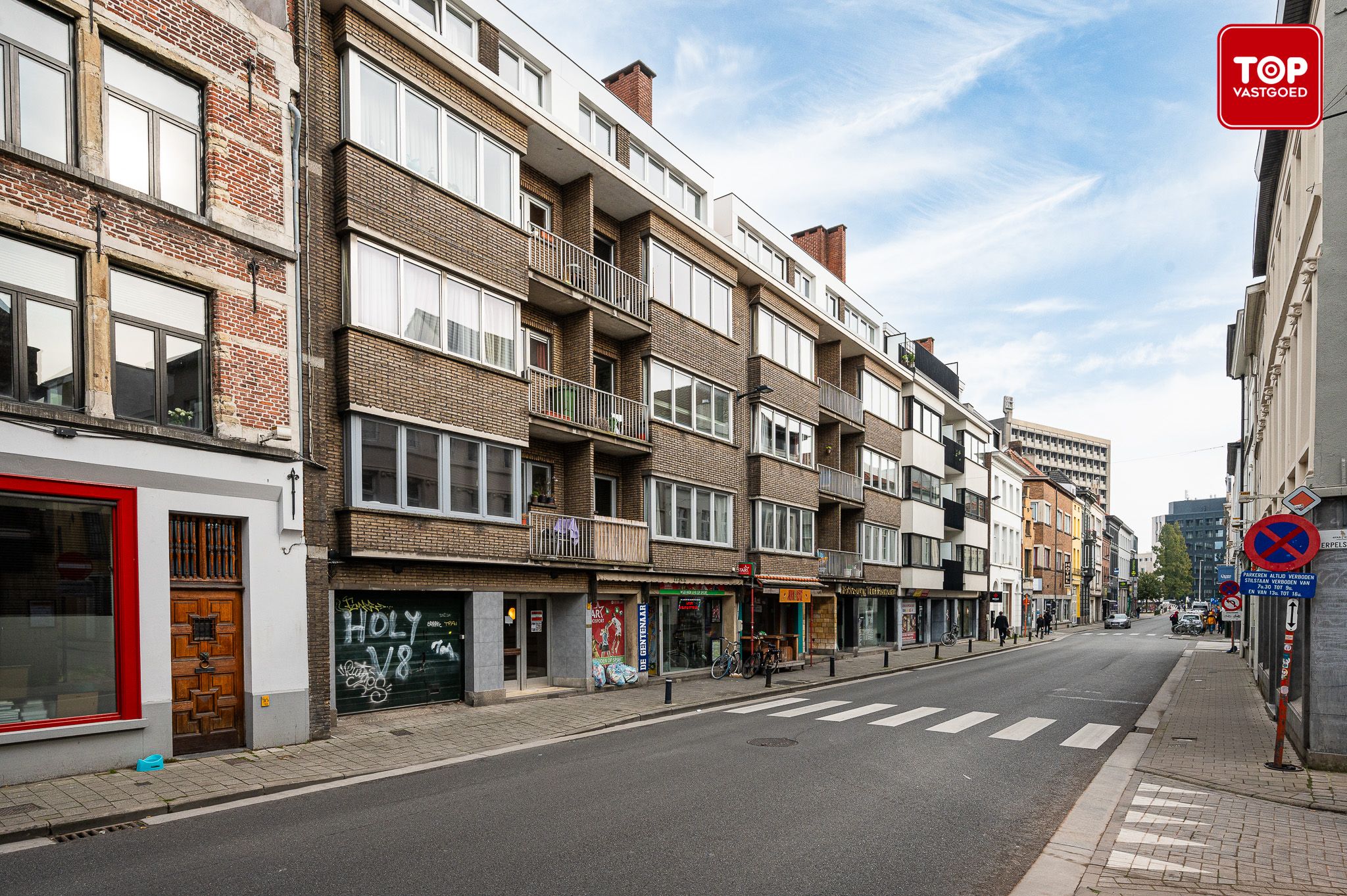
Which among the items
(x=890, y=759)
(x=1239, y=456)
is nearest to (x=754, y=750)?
(x=890, y=759)

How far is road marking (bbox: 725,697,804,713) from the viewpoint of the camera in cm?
1675

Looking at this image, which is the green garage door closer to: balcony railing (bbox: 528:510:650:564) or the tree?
balcony railing (bbox: 528:510:650:564)

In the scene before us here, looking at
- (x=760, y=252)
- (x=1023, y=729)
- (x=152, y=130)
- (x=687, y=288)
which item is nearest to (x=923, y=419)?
(x=760, y=252)

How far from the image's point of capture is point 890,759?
1148 cm

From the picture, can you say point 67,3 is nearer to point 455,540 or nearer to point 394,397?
point 394,397

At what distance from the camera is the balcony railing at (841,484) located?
30.3 meters

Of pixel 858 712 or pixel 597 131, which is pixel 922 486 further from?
pixel 597 131

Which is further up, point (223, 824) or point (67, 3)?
point (67, 3)

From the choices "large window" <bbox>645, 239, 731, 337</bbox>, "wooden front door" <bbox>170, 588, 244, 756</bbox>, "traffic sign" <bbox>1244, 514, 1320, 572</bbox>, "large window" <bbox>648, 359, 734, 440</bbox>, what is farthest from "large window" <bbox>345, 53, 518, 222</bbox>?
"traffic sign" <bbox>1244, 514, 1320, 572</bbox>

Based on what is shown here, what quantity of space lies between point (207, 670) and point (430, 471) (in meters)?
4.95

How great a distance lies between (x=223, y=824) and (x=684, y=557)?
1497 centimetres

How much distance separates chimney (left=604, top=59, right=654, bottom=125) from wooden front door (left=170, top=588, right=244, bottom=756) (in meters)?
16.5

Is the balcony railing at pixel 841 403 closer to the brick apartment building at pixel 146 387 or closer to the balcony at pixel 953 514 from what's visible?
the balcony at pixel 953 514

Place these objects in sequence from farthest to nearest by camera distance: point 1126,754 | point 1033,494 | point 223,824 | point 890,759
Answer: point 1033,494 < point 1126,754 < point 890,759 < point 223,824
